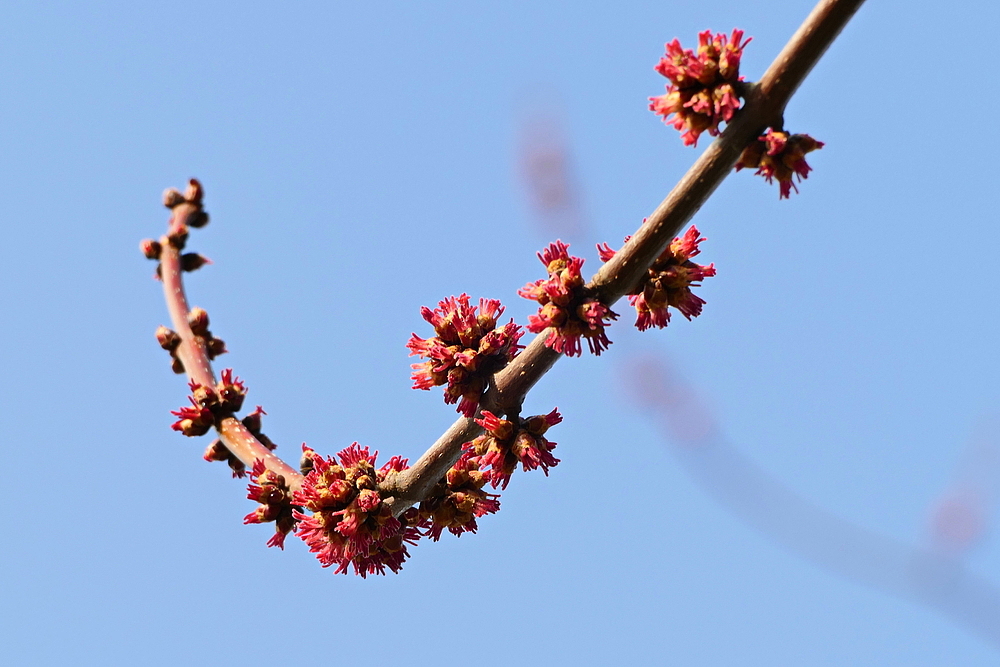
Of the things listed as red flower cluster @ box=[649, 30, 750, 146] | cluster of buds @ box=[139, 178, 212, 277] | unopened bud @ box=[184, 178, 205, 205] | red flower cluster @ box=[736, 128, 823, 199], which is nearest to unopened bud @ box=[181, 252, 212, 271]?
cluster of buds @ box=[139, 178, 212, 277]

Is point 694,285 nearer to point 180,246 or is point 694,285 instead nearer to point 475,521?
point 475,521

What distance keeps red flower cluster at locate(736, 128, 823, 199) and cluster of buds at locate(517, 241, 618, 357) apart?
0.75m

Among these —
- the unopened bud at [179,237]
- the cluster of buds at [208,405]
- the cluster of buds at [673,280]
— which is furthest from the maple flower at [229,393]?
the cluster of buds at [673,280]

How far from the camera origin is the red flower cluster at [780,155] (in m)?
3.59

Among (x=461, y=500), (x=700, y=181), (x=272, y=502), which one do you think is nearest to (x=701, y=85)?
(x=700, y=181)

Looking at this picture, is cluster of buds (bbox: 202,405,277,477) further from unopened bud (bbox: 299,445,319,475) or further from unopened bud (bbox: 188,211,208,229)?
unopened bud (bbox: 188,211,208,229)

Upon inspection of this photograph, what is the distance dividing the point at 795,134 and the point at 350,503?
97.0 inches

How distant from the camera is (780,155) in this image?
11.9ft

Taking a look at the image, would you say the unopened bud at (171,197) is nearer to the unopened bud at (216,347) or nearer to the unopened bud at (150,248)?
the unopened bud at (150,248)

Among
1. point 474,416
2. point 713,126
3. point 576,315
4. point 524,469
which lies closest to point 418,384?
point 474,416

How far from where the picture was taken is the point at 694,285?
414 centimetres

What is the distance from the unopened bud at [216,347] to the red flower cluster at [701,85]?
125 inches

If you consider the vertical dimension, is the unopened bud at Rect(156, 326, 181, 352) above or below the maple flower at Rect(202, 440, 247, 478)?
above

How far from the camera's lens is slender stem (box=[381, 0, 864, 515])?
346cm
